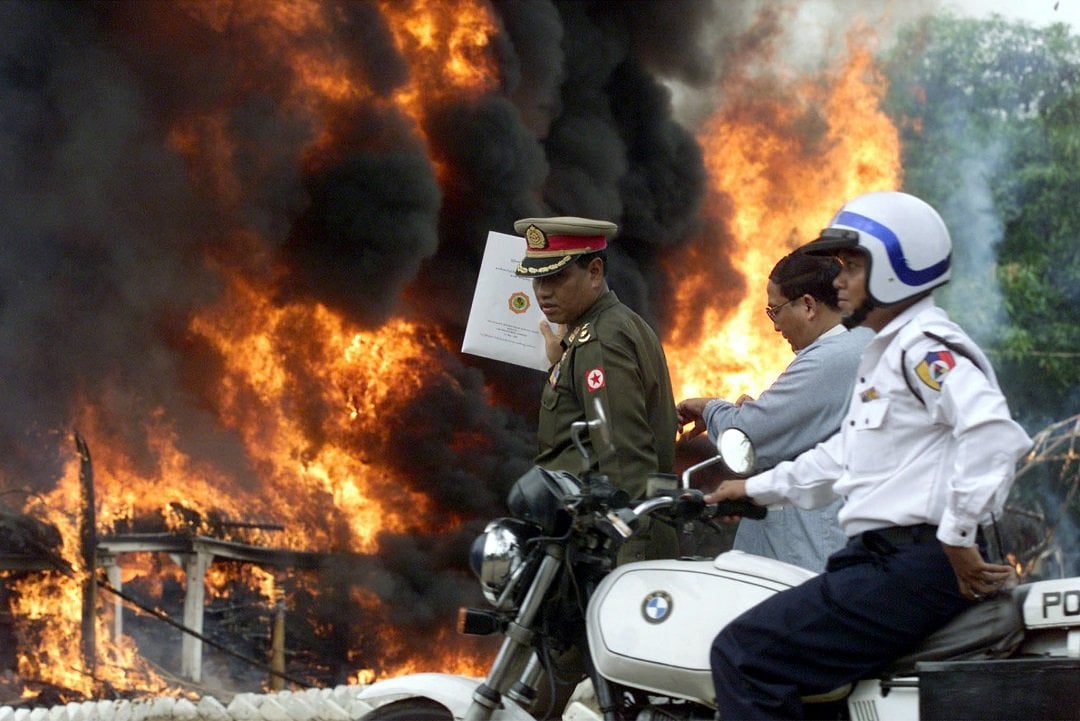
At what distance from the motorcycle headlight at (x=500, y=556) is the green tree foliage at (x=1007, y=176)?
11641 mm

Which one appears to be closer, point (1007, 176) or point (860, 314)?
point (860, 314)

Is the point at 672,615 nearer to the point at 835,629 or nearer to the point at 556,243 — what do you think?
the point at 835,629

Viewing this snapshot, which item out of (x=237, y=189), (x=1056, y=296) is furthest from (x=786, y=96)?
(x=237, y=189)

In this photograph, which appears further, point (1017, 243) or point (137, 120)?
point (1017, 243)

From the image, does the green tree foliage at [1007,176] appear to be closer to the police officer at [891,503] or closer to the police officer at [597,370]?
the police officer at [597,370]

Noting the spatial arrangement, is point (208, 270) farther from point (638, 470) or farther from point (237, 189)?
point (638, 470)

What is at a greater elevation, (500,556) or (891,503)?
(891,503)

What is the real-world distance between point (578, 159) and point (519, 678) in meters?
10.3

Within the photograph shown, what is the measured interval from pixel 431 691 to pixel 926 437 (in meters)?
1.44

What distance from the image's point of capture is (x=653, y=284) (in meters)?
13.7

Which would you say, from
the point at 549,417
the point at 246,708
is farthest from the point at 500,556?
the point at 246,708

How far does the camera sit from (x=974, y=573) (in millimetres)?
2830

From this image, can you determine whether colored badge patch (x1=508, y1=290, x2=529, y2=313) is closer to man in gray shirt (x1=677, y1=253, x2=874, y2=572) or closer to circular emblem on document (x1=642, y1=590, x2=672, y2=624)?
man in gray shirt (x1=677, y1=253, x2=874, y2=572)

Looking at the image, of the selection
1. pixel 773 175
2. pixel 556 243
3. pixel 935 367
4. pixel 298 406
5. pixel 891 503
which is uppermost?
pixel 773 175
